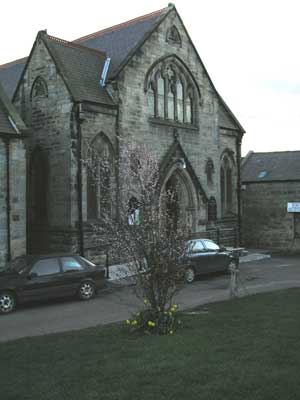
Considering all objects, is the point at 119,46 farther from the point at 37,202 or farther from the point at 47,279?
the point at 47,279

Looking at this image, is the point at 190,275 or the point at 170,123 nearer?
the point at 190,275

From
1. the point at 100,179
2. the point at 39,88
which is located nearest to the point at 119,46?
the point at 39,88

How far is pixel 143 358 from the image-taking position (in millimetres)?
7453

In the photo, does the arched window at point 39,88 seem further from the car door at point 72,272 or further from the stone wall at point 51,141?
the car door at point 72,272

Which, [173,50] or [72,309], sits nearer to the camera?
[72,309]

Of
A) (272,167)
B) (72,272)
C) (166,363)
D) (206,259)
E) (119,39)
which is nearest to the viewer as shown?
(166,363)

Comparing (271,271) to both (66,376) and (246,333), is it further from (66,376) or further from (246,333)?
(66,376)

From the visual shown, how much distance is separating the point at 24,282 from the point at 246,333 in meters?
7.02

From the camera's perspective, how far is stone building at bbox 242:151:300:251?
2955 centimetres

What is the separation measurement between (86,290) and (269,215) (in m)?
18.9

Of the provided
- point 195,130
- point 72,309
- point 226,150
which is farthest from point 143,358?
point 226,150

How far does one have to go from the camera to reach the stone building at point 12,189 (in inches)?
677

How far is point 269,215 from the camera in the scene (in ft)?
100

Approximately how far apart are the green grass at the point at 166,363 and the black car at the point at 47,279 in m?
3.95
